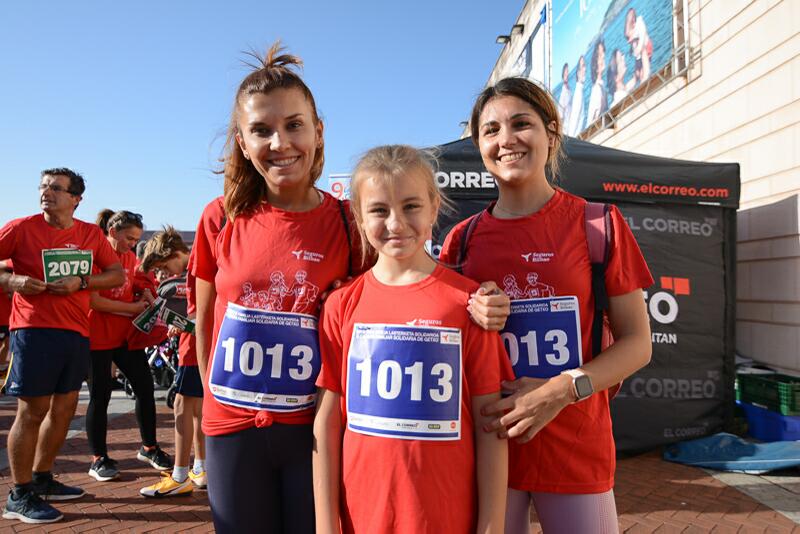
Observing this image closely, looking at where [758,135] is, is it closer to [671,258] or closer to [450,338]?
[671,258]

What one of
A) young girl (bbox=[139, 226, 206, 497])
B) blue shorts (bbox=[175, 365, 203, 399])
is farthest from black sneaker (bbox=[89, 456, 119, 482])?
blue shorts (bbox=[175, 365, 203, 399])

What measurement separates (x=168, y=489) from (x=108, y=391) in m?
1.06

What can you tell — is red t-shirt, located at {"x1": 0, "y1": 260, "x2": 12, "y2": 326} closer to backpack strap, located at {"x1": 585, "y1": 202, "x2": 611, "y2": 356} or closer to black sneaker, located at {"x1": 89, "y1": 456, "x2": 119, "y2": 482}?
black sneaker, located at {"x1": 89, "y1": 456, "x2": 119, "y2": 482}

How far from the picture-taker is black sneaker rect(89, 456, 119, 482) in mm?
4406

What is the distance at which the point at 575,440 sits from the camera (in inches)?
61.4

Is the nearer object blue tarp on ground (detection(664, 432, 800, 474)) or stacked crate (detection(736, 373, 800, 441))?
blue tarp on ground (detection(664, 432, 800, 474))

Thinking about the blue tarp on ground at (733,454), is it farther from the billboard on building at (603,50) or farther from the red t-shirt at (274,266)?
the billboard on building at (603,50)

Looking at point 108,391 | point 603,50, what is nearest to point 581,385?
point 108,391

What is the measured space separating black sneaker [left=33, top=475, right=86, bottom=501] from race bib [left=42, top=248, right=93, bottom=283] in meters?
1.51

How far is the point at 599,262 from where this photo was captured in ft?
5.25

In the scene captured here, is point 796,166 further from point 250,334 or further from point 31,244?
point 31,244

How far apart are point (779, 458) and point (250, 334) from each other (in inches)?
192

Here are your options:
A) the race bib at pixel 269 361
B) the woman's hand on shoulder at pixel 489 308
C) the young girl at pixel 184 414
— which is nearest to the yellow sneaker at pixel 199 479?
the young girl at pixel 184 414

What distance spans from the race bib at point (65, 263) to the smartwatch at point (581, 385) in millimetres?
3775
